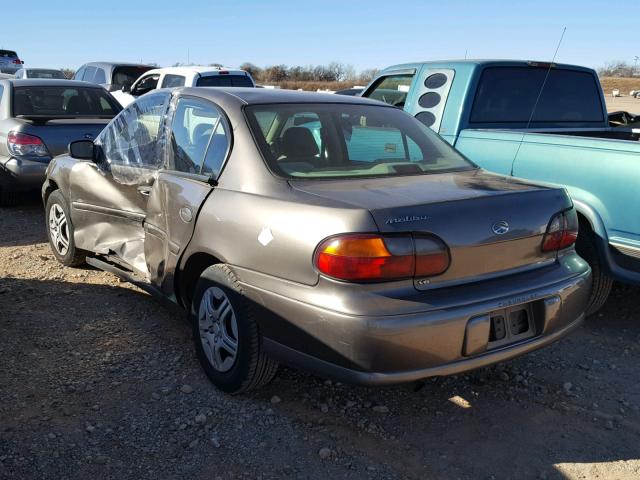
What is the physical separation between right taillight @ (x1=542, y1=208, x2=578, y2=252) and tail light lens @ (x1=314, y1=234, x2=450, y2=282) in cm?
78

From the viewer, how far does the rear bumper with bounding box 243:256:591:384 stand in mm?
2701

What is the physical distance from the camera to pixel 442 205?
2893 mm

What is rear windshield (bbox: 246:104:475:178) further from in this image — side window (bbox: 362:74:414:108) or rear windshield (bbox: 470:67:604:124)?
side window (bbox: 362:74:414:108)

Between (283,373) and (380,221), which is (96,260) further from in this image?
(380,221)

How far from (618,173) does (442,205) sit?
176cm

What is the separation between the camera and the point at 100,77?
47.6 feet

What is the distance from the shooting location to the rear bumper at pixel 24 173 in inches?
302

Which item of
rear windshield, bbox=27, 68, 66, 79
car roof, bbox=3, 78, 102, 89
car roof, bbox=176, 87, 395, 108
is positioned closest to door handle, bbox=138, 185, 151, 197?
car roof, bbox=176, 87, 395, 108

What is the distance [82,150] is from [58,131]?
129 inches

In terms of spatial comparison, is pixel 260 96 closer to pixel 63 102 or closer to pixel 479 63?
pixel 479 63

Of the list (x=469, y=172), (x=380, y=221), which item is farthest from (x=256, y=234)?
(x=469, y=172)

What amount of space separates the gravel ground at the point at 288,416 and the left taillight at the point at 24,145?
3846 mm

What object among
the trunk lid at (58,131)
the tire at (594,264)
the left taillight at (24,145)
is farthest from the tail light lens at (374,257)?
the left taillight at (24,145)

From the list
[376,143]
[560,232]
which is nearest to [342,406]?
[560,232]
